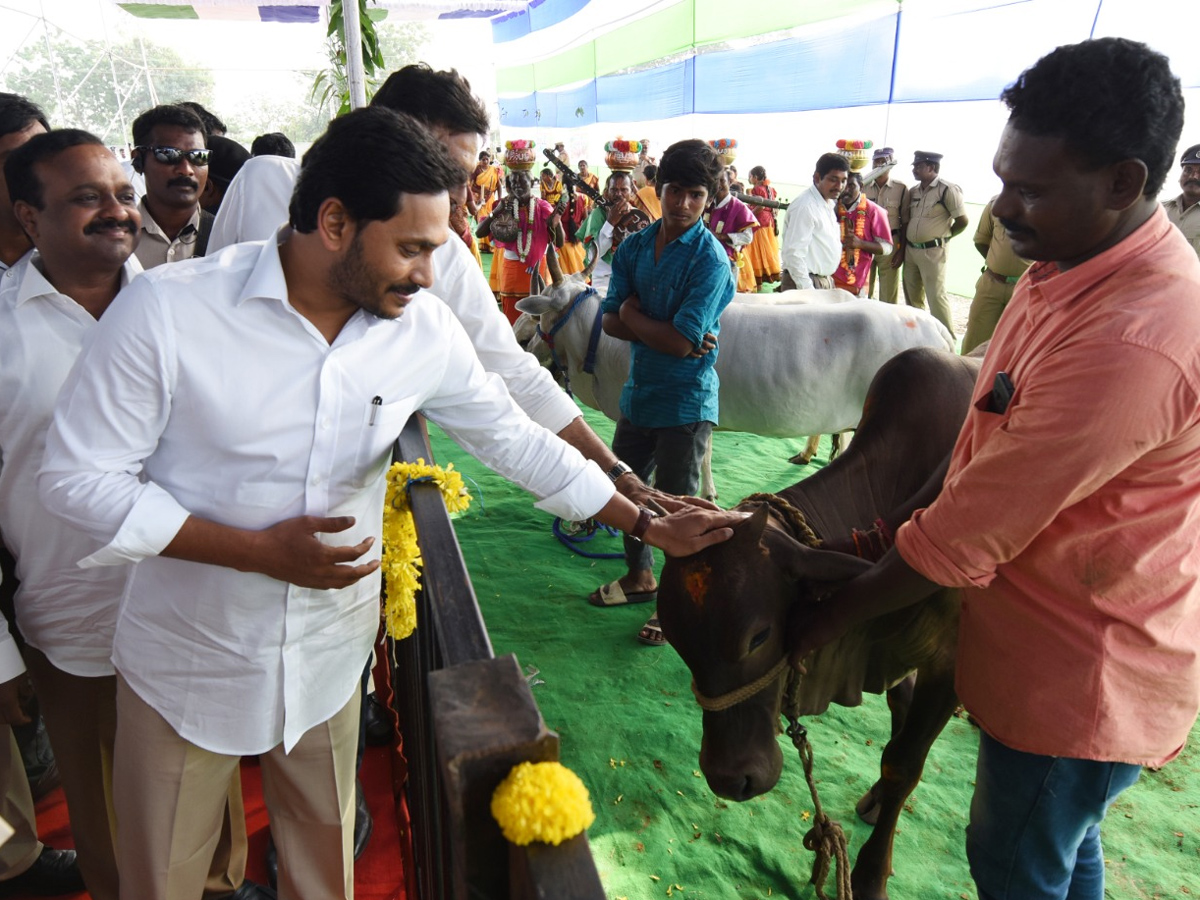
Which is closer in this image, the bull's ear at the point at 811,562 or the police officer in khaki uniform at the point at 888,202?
the bull's ear at the point at 811,562

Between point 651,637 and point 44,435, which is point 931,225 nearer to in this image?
point 651,637

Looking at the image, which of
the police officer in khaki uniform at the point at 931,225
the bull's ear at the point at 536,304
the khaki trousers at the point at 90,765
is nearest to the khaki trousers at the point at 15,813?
the khaki trousers at the point at 90,765

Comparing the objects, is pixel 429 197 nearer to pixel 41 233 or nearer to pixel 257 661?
pixel 257 661

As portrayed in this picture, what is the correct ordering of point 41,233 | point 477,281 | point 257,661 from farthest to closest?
point 477,281
point 41,233
point 257,661

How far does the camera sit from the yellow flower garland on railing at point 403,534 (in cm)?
188

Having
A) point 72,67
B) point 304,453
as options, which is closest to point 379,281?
point 304,453

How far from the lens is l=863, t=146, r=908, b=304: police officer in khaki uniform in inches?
394

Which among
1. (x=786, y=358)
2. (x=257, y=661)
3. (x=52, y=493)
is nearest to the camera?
(x=52, y=493)

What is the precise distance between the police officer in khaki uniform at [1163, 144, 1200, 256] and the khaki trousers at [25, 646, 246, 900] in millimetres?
7596

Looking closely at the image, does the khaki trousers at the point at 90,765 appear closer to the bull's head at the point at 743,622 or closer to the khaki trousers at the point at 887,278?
the bull's head at the point at 743,622

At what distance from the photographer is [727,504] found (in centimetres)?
602

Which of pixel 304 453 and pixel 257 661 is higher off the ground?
pixel 304 453

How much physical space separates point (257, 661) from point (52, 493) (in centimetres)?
52

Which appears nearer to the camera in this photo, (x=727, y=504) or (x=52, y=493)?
(x=52, y=493)
